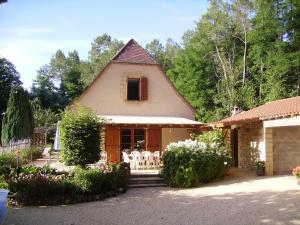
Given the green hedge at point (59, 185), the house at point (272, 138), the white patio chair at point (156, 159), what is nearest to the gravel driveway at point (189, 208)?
the green hedge at point (59, 185)

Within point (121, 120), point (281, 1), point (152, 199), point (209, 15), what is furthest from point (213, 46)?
point (152, 199)

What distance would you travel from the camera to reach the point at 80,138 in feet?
48.7

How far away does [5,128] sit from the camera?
29219 millimetres

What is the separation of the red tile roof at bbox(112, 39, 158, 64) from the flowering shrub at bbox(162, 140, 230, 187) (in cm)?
793

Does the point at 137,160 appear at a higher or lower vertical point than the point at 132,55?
lower

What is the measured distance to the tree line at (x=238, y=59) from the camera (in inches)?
1315

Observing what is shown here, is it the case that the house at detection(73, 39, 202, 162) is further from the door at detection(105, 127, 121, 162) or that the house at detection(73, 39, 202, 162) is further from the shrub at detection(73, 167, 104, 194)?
the shrub at detection(73, 167, 104, 194)

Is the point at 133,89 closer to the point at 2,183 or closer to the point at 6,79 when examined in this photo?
the point at 2,183

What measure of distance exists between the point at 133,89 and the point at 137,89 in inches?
10.4

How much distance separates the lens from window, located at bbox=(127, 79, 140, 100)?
23.0m

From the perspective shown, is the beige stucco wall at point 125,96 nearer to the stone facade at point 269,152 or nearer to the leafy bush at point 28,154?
the leafy bush at point 28,154

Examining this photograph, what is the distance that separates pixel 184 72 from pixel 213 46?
171 inches

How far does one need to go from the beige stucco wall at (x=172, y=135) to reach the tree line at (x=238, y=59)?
12.5 meters

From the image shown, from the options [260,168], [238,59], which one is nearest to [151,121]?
[260,168]
